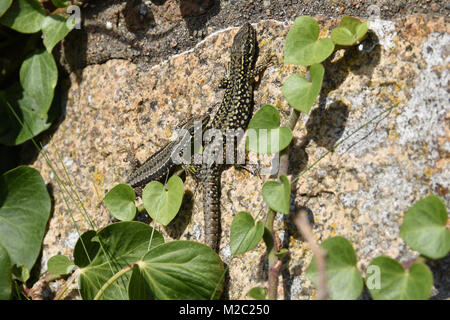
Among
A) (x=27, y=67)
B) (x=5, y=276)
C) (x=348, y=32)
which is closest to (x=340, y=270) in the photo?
(x=348, y=32)

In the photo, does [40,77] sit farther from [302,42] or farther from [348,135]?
[348,135]

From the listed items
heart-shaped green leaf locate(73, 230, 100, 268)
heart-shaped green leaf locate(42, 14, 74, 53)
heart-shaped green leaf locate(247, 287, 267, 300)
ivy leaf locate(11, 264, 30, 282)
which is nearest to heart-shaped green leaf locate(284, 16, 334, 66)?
heart-shaped green leaf locate(247, 287, 267, 300)

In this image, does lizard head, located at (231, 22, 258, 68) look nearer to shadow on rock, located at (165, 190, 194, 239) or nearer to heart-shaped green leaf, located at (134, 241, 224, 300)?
shadow on rock, located at (165, 190, 194, 239)

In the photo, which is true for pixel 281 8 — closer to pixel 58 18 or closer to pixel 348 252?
pixel 348 252

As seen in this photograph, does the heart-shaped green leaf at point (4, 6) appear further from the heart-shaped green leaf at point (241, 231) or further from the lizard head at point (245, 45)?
the heart-shaped green leaf at point (241, 231)
